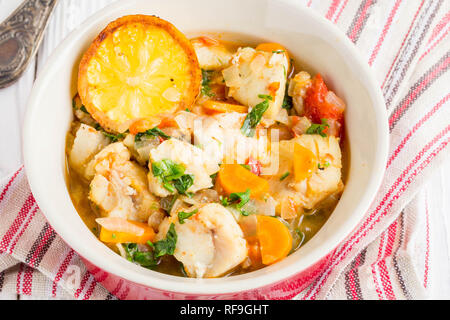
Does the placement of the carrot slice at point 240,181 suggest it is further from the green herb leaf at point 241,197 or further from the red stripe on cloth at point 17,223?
the red stripe on cloth at point 17,223

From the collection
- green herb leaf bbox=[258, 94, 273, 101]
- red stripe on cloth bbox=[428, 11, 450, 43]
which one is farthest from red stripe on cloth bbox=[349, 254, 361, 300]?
red stripe on cloth bbox=[428, 11, 450, 43]

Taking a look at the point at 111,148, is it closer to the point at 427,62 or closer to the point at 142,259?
the point at 142,259

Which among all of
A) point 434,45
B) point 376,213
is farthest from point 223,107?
point 434,45

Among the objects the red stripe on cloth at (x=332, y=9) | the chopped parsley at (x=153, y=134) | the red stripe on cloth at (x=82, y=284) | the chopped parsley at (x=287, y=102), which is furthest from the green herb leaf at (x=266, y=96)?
the red stripe on cloth at (x=82, y=284)

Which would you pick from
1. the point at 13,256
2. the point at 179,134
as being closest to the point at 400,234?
the point at 179,134

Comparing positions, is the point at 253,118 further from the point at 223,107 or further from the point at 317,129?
the point at 317,129
